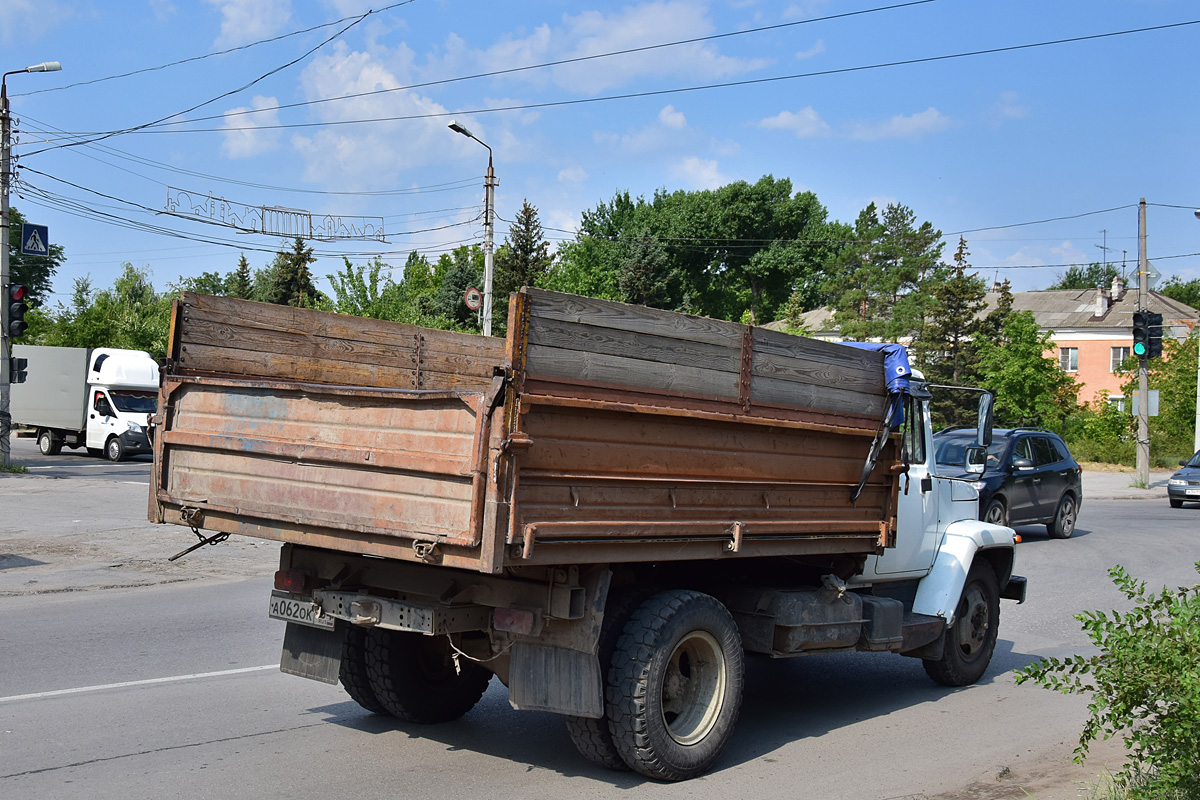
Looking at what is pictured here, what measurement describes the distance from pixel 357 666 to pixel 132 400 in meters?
27.5

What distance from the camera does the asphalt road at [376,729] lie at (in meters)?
5.09

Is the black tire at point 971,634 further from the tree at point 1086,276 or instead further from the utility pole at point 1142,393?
the tree at point 1086,276

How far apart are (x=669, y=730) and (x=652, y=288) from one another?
184 ft

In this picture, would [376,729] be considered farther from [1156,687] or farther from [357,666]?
[1156,687]

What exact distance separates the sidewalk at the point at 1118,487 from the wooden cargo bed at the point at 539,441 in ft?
77.1

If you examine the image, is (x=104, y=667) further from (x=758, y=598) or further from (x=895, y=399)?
(x=895, y=399)

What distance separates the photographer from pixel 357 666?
6031 millimetres

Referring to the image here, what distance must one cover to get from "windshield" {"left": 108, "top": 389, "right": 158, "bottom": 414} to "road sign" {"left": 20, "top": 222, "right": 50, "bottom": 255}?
6712 millimetres

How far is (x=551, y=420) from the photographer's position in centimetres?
452

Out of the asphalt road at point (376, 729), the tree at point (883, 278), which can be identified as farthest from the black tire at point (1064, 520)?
the tree at point (883, 278)

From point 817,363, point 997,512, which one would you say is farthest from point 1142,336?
point 817,363

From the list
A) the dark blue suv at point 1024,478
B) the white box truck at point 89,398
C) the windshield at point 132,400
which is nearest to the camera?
the dark blue suv at point 1024,478

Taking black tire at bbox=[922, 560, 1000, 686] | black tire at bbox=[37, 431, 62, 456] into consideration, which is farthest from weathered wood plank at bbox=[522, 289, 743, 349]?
black tire at bbox=[37, 431, 62, 456]

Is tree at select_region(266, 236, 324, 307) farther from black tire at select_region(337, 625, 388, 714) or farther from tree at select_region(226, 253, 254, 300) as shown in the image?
black tire at select_region(337, 625, 388, 714)
